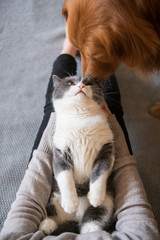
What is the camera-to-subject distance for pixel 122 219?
29.3 inches

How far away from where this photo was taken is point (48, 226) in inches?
30.3

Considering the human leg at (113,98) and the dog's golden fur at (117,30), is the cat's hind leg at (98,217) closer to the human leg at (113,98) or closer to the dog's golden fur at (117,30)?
the human leg at (113,98)

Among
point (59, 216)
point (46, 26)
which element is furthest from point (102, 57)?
point (46, 26)

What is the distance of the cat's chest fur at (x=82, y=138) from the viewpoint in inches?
34.7

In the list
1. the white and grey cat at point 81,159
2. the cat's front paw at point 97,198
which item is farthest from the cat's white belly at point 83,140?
the cat's front paw at point 97,198

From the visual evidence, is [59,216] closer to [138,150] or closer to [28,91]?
[138,150]

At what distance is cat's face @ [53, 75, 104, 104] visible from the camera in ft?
3.17

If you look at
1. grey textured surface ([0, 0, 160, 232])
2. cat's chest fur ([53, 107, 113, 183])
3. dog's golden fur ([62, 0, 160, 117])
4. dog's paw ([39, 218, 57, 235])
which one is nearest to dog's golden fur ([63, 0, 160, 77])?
dog's golden fur ([62, 0, 160, 117])

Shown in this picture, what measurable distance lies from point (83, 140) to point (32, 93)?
0.80 m

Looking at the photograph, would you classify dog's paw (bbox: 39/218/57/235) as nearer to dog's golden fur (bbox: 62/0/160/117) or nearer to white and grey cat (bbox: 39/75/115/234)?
white and grey cat (bbox: 39/75/115/234)

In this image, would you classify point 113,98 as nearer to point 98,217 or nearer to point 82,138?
point 82,138

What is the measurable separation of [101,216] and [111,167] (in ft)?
0.67

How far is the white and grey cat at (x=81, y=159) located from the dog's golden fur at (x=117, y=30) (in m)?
0.21

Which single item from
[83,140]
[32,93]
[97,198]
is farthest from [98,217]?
[32,93]
